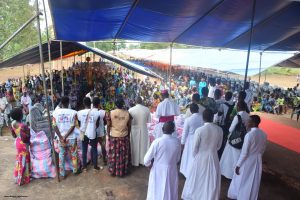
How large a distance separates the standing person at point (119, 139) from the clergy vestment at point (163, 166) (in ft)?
3.95

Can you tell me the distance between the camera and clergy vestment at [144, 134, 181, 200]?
3301 millimetres

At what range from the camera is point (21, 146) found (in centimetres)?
423

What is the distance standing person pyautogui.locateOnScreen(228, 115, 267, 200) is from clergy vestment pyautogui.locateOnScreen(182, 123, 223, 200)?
0.35 meters

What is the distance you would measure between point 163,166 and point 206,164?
62 centimetres

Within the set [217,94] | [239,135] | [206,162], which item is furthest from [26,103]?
[239,135]

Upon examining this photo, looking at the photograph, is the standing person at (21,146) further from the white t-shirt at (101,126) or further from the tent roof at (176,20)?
the tent roof at (176,20)

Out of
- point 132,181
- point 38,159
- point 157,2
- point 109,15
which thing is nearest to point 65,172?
point 38,159

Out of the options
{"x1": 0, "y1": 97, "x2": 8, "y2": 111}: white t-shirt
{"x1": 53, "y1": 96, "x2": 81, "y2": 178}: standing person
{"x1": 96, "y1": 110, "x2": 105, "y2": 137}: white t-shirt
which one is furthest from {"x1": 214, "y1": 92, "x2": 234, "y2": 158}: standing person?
{"x1": 0, "y1": 97, "x2": 8, "y2": 111}: white t-shirt

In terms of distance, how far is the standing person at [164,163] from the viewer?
3.29m

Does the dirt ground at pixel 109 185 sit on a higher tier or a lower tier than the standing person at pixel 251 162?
lower

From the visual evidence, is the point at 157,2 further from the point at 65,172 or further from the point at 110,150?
the point at 65,172

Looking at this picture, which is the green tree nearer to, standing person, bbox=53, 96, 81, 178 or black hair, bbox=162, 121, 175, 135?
standing person, bbox=53, 96, 81, 178

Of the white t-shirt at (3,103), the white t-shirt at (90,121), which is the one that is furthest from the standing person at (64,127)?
the white t-shirt at (3,103)

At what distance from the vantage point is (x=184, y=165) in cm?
472
